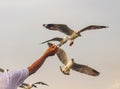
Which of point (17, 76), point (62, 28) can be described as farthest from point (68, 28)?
point (17, 76)

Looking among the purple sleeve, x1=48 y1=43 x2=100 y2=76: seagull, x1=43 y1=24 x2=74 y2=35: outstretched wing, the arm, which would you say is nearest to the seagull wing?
x1=48 y1=43 x2=100 y2=76: seagull

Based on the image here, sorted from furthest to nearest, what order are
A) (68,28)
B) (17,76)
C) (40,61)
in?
1. (68,28)
2. (40,61)
3. (17,76)

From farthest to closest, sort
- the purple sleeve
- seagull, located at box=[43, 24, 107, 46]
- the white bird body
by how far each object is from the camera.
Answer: seagull, located at box=[43, 24, 107, 46] < the white bird body < the purple sleeve

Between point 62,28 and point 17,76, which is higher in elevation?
point 62,28

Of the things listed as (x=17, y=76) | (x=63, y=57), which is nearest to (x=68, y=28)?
(x=63, y=57)

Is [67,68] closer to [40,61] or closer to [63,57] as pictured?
[63,57]

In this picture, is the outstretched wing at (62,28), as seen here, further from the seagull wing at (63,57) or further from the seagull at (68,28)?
the seagull wing at (63,57)

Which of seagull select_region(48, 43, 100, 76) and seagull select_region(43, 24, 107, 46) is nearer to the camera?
seagull select_region(48, 43, 100, 76)

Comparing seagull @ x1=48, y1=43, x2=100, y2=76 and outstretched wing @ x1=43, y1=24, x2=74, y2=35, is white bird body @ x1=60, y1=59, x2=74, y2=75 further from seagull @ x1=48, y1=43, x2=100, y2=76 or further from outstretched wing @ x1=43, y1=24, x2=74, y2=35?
outstretched wing @ x1=43, y1=24, x2=74, y2=35

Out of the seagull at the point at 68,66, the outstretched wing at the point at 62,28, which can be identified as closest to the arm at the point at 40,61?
the seagull at the point at 68,66

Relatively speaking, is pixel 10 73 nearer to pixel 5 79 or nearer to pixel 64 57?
pixel 5 79

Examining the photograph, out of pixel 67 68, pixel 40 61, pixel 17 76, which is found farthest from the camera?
pixel 67 68

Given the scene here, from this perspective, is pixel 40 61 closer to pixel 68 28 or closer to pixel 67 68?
pixel 67 68

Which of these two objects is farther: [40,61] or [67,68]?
[67,68]
